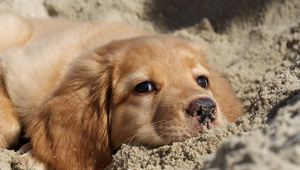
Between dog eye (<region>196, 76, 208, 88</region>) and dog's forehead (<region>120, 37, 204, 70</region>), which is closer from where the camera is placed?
dog's forehead (<region>120, 37, 204, 70</region>)

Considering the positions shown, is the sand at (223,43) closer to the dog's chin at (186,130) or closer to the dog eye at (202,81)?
the dog's chin at (186,130)

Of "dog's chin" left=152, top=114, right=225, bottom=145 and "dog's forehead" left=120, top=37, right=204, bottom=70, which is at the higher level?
"dog's forehead" left=120, top=37, right=204, bottom=70

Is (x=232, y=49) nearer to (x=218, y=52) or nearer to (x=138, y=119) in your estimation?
(x=218, y=52)

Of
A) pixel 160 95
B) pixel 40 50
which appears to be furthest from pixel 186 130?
pixel 40 50

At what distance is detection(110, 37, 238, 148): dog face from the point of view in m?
3.91

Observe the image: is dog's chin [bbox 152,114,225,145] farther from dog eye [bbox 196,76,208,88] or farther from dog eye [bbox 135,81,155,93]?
dog eye [bbox 196,76,208,88]

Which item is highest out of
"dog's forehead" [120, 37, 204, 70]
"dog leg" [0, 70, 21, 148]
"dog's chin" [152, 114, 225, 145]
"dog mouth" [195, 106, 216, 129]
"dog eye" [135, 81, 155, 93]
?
"dog's forehead" [120, 37, 204, 70]

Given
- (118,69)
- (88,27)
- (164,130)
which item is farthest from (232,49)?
(164,130)

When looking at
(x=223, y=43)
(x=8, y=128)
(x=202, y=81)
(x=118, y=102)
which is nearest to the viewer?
(x=118, y=102)

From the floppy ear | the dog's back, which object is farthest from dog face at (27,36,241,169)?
the dog's back

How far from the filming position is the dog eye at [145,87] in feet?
14.1

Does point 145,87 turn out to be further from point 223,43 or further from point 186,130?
point 223,43

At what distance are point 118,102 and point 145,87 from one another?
0.19 metres

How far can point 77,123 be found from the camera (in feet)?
14.1
